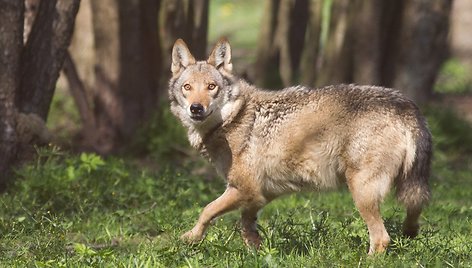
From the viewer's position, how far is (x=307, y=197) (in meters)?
10.6

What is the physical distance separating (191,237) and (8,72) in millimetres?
3737

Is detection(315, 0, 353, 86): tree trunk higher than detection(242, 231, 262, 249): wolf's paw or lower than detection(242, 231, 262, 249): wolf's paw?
lower

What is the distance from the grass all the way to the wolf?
270 millimetres

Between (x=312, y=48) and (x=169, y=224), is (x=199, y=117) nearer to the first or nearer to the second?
(x=169, y=224)

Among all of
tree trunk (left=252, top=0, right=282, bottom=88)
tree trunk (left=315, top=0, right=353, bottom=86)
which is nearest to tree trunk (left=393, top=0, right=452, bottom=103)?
tree trunk (left=315, top=0, right=353, bottom=86)

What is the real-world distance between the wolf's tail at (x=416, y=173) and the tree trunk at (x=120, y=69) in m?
7.75

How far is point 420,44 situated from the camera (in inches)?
593

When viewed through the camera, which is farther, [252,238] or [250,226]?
[250,226]

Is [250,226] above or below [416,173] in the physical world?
below

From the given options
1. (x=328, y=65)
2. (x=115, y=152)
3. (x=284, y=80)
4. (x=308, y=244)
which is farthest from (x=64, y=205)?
(x=284, y=80)

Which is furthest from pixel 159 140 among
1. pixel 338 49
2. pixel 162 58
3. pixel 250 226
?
pixel 250 226

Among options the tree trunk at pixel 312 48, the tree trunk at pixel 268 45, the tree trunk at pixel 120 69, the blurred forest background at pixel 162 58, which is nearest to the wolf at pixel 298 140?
the blurred forest background at pixel 162 58

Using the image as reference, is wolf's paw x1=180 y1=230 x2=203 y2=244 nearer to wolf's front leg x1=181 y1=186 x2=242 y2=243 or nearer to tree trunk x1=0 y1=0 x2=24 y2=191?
wolf's front leg x1=181 y1=186 x2=242 y2=243

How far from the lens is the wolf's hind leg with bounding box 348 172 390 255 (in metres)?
7.29
